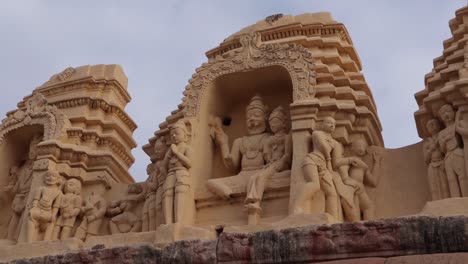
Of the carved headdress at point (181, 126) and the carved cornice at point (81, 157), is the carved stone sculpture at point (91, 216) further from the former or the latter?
the carved headdress at point (181, 126)

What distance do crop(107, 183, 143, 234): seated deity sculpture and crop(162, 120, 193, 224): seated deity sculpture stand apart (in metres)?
1.25

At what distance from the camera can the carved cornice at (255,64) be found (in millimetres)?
12758

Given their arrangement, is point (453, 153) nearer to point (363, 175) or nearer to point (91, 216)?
point (363, 175)

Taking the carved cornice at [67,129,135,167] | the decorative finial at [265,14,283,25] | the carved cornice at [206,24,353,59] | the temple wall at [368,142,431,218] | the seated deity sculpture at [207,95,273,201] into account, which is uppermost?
the decorative finial at [265,14,283,25]

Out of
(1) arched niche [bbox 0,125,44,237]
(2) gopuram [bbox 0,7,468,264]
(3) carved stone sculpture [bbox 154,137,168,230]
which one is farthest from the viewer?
(1) arched niche [bbox 0,125,44,237]

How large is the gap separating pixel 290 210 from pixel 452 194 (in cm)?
236

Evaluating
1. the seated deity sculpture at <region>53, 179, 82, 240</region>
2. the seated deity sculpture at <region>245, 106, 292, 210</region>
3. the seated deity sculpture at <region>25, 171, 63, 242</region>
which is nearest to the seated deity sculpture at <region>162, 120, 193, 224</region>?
the seated deity sculpture at <region>245, 106, 292, 210</region>

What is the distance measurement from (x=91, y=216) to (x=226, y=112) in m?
3.15

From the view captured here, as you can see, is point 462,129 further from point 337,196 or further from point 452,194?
point 337,196

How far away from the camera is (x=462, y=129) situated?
1106 centimetres

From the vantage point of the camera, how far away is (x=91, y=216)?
13438 mm

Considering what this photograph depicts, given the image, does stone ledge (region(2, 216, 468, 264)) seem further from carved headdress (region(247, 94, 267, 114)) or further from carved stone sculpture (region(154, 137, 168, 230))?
carved headdress (region(247, 94, 267, 114))

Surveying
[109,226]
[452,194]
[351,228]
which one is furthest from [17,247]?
[452,194]

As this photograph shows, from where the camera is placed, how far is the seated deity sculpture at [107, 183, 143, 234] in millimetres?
13188
